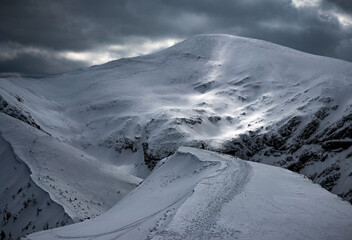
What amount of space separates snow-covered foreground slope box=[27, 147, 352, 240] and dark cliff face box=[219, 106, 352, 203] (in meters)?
39.8

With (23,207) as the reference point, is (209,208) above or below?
above

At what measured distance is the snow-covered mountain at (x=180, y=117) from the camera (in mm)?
26273

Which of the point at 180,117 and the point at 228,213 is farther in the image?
the point at 180,117

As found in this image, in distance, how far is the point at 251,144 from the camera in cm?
6103

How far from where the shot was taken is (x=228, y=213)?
10.8m

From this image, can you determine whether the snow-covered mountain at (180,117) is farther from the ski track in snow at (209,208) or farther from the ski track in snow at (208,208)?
the ski track in snow at (209,208)

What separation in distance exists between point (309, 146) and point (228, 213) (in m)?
51.6

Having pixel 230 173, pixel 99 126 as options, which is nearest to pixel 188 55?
pixel 99 126

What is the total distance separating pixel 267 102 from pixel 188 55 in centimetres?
4178

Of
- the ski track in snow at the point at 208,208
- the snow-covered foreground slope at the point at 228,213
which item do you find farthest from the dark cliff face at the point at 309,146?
the ski track in snow at the point at 208,208

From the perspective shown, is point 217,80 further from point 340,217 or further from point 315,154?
point 340,217

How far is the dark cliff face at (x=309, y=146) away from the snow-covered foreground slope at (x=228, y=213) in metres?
39.8

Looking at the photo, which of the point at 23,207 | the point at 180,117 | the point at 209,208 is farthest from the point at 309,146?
the point at 209,208

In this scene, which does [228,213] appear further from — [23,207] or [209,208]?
[23,207]
